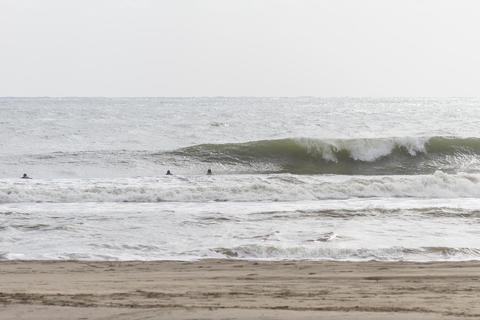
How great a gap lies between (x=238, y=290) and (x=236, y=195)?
31.6 feet

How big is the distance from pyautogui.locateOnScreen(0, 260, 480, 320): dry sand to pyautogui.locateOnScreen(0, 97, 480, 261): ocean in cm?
87

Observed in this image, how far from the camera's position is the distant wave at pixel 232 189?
15.3 meters

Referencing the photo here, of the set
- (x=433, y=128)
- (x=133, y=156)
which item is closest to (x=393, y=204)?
(x=133, y=156)

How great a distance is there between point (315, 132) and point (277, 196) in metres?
18.2

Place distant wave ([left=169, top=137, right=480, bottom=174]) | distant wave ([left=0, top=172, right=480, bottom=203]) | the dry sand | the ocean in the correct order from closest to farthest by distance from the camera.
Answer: the dry sand < the ocean < distant wave ([left=0, top=172, right=480, bottom=203]) < distant wave ([left=169, top=137, right=480, bottom=174])

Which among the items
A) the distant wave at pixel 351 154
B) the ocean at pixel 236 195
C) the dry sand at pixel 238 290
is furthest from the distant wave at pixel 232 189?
the distant wave at pixel 351 154

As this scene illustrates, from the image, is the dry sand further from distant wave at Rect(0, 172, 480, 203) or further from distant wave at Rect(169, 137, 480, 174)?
distant wave at Rect(169, 137, 480, 174)

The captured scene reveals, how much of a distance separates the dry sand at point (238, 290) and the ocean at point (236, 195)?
87 cm

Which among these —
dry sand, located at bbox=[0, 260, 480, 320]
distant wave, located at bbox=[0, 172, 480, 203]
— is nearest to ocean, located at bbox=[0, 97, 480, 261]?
distant wave, located at bbox=[0, 172, 480, 203]

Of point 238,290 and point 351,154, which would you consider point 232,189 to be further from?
point 351,154

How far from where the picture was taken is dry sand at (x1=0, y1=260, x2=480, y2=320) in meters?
5.02

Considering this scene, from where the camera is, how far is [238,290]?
625cm

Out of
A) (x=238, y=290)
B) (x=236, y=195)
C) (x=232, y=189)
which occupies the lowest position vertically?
(x=236, y=195)

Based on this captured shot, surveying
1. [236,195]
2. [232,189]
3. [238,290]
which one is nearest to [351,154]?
[232,189]
